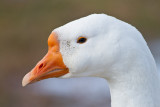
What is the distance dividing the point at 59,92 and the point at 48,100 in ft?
0.96

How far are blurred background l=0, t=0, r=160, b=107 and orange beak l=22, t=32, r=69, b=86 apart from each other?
411 cm

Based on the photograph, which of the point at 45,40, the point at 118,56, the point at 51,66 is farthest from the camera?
the point at 45,40

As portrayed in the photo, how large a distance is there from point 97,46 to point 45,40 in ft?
24.3

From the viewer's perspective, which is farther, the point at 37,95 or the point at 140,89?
the point at 37,95

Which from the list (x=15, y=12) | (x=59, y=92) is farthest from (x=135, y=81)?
(x=15, y=12)

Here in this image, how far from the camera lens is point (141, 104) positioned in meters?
2.77

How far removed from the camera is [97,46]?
2.78 metres

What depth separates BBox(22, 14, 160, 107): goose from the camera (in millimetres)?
2727

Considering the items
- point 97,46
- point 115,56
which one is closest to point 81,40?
point 97,46

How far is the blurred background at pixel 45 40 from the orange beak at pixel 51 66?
411 centimetres

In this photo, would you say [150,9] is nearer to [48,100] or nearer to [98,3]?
[98,3]

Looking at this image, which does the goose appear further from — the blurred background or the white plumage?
the blurred background

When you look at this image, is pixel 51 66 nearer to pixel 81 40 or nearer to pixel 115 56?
pixel 81 40

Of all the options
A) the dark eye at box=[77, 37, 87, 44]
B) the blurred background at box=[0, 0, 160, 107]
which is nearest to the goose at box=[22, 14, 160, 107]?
the dark eye at box=[77, 37, 87, 44]
